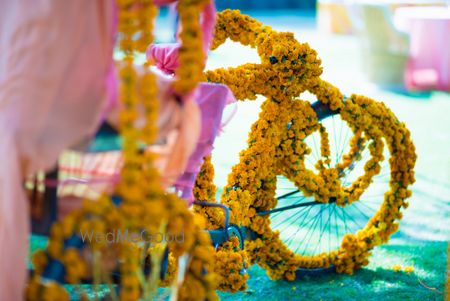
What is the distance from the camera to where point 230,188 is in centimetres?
329

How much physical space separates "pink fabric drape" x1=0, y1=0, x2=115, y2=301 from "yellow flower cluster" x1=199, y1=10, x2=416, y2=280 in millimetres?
1253

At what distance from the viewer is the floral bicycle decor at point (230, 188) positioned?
6.32ft

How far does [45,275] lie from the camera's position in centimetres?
198

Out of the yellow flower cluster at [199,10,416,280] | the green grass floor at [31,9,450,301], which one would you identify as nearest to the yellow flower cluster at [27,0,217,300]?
the green grass floor at [31,9,450,301]

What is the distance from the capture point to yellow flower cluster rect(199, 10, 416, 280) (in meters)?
3.26

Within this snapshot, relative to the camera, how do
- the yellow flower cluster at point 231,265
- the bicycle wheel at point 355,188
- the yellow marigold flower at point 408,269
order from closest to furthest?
the yellow flower cluster at point 231,265, the bicycle wheel at point 355,188, the yellow marigold flower at point 408,269

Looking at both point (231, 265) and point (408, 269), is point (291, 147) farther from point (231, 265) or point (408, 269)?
point (408, 269)

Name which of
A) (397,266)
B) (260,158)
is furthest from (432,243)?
(260,158)

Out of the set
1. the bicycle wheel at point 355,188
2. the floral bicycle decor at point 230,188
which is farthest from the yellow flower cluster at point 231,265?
the bicycle wheel at point 355,188

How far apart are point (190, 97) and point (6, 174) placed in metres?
0.56

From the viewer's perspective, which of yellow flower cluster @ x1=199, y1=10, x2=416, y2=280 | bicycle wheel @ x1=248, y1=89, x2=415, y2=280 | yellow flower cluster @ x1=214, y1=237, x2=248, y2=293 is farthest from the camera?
bicycle wheel @ x1=248, y1=89, x2=415, y2=280

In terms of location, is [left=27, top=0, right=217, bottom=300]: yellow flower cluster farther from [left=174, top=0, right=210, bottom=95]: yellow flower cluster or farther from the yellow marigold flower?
the yellow marigold flower

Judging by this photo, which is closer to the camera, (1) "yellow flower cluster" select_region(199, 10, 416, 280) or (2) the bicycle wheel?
(1) "yellow flower cluster" select_region(199, 10, 416, 280)

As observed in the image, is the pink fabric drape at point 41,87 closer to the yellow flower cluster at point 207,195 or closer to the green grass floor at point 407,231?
the green grass floor at point 407,231
